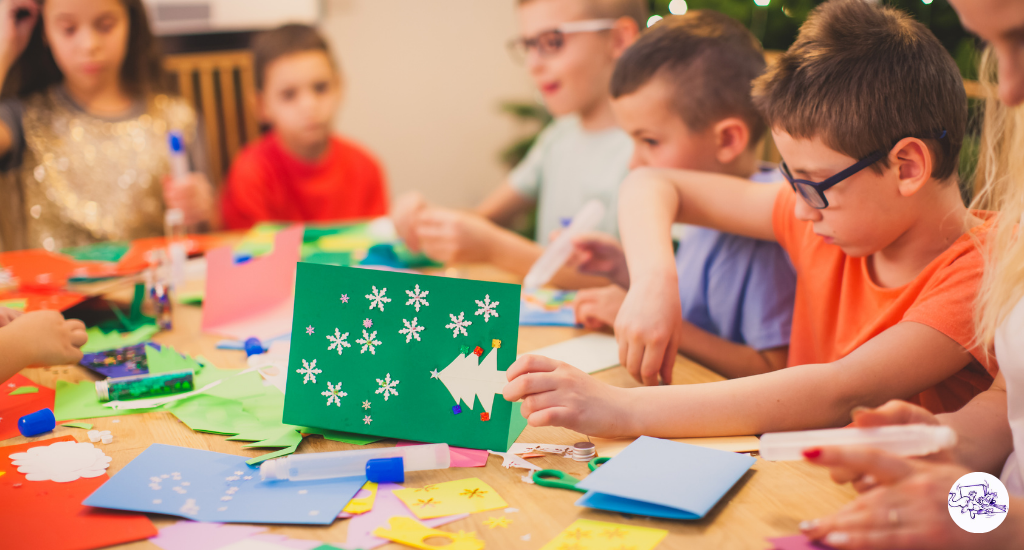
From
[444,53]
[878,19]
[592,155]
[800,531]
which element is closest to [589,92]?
[592,155]

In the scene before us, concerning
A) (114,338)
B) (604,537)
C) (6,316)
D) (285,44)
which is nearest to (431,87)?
(285,44)

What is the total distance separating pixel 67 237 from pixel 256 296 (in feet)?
2.73

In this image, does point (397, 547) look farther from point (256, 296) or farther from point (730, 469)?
point (256, 296)

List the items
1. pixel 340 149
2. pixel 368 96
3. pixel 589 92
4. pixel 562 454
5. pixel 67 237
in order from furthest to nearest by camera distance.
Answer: pixel 368 96
pixel 340 149
pixel 67 237
pixel 589 92
pixel 562 454

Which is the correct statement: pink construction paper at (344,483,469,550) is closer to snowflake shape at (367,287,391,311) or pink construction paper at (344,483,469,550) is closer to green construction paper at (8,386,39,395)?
snowflake shape at (367,287,391,311)

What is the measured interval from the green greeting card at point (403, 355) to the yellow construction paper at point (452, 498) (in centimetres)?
6

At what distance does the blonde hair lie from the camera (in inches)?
22.6

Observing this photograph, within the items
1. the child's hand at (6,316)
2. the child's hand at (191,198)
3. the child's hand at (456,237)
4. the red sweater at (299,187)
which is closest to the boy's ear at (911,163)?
the child's hand at (456,237)

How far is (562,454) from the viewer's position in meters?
0.59

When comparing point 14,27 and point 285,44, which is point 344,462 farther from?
point 285,44

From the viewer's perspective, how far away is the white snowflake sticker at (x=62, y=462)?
0.57 metres

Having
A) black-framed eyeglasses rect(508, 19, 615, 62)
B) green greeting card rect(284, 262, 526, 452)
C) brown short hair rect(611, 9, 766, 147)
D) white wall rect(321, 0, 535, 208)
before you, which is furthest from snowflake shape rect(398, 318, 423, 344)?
white wall rect(321, 0, 535, 208)

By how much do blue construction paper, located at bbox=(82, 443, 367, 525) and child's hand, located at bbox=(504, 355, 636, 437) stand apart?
14 cm

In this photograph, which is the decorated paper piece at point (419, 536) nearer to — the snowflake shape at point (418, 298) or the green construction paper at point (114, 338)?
the snowflake shape at point (418, 298)
